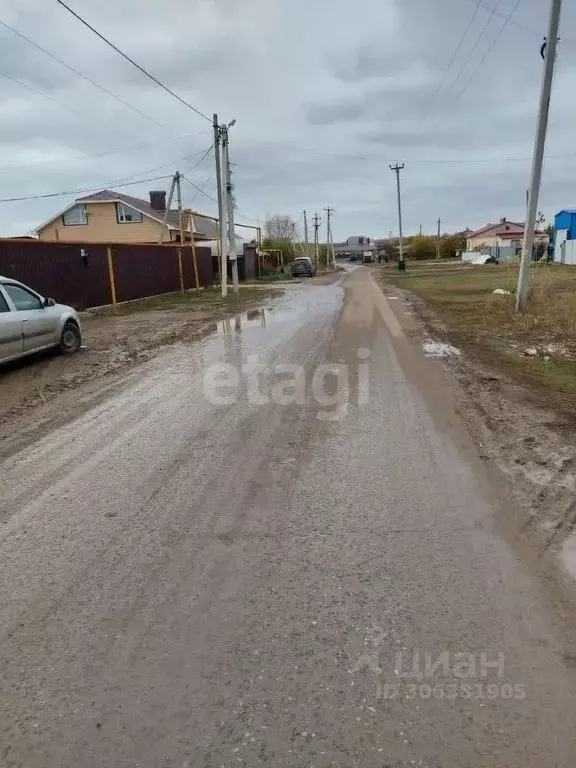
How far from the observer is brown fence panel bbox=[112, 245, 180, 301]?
64.5 feet

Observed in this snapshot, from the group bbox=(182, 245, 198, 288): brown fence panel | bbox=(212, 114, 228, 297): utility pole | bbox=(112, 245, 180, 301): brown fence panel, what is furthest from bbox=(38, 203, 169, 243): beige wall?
bbox=(212, 114, 228, 297): utility pole

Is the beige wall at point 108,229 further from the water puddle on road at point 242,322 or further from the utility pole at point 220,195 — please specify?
the water puddle on road at point 242,322

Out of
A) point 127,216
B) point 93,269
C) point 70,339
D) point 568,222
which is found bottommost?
point 70,339

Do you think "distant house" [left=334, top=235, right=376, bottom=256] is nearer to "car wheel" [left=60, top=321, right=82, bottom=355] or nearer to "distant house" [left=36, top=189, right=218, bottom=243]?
"distant house" [left=36, top=189, right=218, bottom=243]

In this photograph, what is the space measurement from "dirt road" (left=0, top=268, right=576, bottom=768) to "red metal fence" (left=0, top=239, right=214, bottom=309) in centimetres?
1066

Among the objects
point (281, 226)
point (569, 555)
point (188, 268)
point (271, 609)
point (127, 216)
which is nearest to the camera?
point (271, 609)

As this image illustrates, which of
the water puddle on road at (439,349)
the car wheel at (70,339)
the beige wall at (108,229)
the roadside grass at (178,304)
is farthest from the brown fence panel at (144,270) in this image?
the beige wall at (108,229)

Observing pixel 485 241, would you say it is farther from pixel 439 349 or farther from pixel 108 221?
pixel 439 349

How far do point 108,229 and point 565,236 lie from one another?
41.1m

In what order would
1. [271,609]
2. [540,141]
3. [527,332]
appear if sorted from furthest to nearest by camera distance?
[540,141] → [527,332] → [271,609]

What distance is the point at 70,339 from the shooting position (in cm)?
1030

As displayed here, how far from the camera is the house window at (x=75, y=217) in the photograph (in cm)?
4378

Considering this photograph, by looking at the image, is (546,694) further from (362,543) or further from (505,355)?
(505,355)

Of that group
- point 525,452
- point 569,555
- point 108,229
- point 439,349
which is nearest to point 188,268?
point 439,349
